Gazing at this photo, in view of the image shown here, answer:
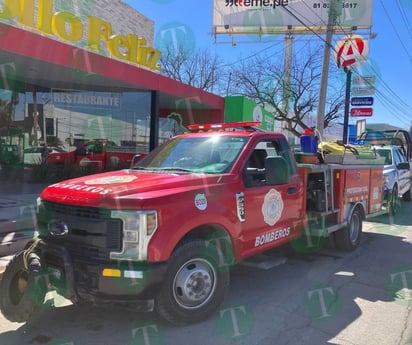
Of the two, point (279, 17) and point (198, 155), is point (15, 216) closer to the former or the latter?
point (198, 155)

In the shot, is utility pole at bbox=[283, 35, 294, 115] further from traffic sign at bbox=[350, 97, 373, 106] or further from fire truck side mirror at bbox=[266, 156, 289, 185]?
fire truck side mirror at bbox=[266, 156, 289, 185]

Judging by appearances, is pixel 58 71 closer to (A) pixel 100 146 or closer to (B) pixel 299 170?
(A) pixel 100 146

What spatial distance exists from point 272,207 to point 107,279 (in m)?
2.34

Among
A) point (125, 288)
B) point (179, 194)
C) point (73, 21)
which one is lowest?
point (125, 288)

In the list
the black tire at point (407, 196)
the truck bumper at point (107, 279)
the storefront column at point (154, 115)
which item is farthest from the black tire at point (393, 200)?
the truck bumper at point (107, 279)

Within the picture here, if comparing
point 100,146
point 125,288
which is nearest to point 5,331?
point 125,288

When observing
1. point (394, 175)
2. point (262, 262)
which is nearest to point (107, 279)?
→ point (262, 262)

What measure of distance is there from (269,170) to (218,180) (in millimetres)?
747

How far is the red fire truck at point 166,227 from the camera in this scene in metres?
3.73

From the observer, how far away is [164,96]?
1666cm

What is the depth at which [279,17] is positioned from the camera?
3203 centimetres

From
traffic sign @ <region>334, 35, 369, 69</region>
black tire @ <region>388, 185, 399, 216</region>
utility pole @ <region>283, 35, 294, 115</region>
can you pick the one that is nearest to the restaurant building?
traffic sign @ <region>334, 35, 369, 69</region>

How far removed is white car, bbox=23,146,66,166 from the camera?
48.6ft

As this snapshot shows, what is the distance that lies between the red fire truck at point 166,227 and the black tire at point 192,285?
10mm
